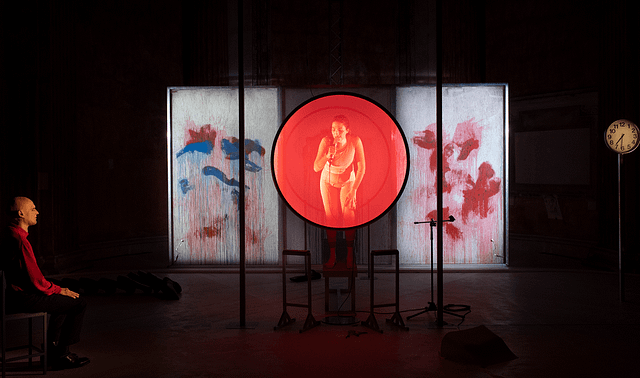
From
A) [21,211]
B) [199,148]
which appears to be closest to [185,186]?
[199,148]

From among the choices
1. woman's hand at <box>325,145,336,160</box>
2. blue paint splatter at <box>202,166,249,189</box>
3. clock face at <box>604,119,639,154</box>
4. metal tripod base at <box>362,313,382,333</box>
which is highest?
clock face at <box>604,119,639,154</box>

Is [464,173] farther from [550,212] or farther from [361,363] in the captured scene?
[361,363]

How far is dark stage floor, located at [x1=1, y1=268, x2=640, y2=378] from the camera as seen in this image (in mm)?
4227

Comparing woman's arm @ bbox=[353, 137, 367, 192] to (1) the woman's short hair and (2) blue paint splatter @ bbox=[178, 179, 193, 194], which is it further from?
(2) blue paint splatter @ bbox=[178, 179, 193, 194]

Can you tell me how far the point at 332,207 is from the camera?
5.83 m

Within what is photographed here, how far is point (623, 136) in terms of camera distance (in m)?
6.83

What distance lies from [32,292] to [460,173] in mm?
6955

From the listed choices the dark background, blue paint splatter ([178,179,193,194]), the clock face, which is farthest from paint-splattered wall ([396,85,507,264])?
blue paint splatter ([178,179,193,194])

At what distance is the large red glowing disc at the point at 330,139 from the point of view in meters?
5.87

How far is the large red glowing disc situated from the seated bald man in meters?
2.54

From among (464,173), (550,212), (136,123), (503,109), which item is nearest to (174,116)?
(136,123)

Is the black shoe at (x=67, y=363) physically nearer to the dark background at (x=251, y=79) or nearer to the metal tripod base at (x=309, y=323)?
the metal tripod base at (x=309, y=323)

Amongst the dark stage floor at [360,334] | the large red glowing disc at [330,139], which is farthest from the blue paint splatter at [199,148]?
the large red glowing disc at [330,139]

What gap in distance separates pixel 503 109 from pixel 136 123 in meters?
7.96
